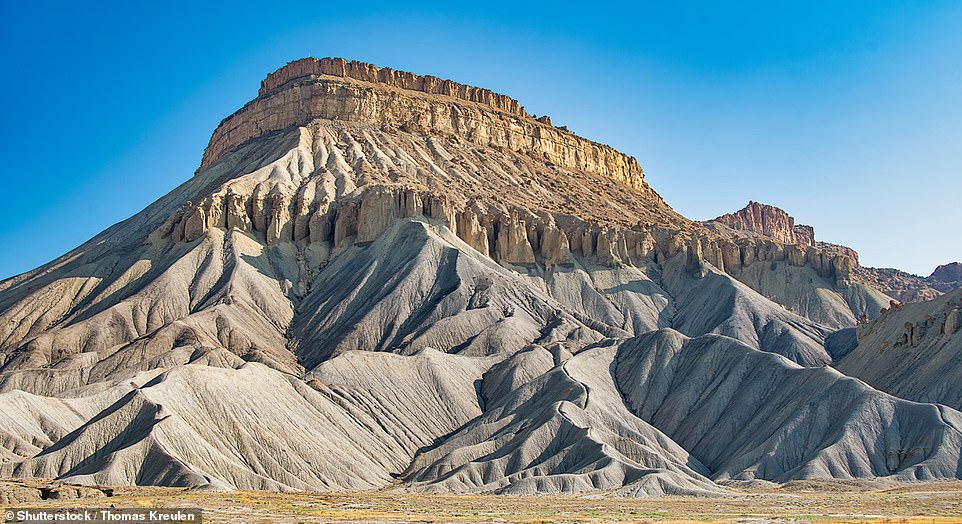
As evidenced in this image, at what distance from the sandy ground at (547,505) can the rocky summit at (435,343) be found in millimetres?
4611

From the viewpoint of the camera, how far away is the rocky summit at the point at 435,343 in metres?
91.0

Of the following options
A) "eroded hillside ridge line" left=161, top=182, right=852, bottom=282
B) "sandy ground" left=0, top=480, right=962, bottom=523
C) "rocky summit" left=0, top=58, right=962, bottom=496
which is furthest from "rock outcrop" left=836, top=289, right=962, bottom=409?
"eroded hillside ridge line" left=161, top=182, right=852, bottom=282

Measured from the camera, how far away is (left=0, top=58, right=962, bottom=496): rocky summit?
299ft

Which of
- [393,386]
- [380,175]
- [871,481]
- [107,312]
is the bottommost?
[871,481]

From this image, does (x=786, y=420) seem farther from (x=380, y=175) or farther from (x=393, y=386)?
(x=380, y=175)

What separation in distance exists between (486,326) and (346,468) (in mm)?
43767

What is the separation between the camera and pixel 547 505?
7250 cm

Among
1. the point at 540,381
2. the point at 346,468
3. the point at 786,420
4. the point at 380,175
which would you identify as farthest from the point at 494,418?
the point at 380,175

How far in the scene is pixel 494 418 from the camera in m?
106

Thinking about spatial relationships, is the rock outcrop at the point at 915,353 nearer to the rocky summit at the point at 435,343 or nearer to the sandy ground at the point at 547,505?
the rocky summit at the point at 435,343

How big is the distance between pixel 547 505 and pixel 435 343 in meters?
56.6

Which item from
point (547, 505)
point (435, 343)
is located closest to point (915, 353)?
point (435, 343)

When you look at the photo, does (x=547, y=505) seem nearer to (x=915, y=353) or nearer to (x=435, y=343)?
(x=435, y=343)

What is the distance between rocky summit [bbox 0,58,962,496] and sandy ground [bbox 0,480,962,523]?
4.61m
